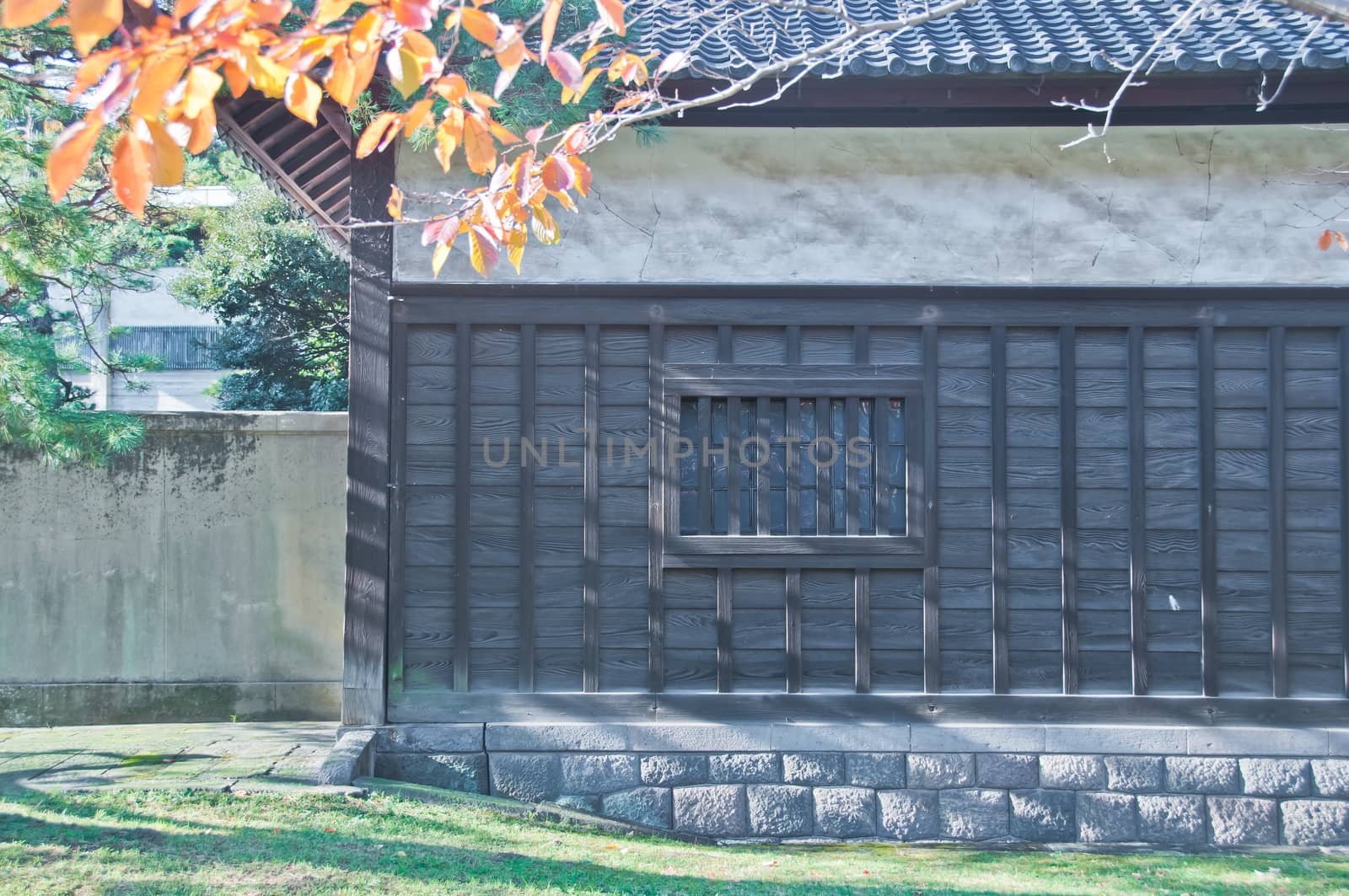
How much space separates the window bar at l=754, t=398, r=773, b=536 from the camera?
19.3ft

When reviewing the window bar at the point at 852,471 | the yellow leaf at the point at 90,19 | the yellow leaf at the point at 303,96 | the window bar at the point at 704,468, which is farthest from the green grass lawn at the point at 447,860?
the yellow leaf at the point at 90,19

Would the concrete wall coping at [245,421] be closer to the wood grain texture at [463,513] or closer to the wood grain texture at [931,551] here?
the wood grain texture at [463,513]

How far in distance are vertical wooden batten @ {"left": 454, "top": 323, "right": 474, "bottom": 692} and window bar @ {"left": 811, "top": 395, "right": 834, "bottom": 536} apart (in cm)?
204

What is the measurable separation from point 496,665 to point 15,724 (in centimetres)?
409

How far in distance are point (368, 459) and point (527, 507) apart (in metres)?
0.97

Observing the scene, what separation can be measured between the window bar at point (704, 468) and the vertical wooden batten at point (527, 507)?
98cm

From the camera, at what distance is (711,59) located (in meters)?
5.64

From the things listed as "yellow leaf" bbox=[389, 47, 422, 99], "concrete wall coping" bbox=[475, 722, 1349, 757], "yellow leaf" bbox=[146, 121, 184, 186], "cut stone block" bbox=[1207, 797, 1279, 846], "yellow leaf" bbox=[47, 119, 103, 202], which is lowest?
"cut stone block" bbox=[1207, 797, 1279, 846]

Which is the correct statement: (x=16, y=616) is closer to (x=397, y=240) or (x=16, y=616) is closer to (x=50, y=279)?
(x=50, y=279)

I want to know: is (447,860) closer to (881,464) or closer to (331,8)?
(881,464)

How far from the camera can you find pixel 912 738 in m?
5.85

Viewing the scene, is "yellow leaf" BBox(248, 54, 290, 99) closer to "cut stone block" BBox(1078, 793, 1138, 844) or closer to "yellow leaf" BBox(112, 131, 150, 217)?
"yellow leaf" BBox(112, 131, 150, 217)

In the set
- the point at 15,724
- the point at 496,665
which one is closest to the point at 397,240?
the point at 496,665

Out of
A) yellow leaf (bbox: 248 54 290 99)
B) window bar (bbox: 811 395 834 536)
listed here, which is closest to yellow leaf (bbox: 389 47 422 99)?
yellow leaf (bbox: 248 54 290 99)
